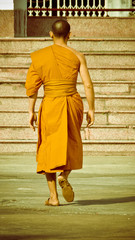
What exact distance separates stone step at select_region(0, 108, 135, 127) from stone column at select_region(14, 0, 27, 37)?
3.54 meters

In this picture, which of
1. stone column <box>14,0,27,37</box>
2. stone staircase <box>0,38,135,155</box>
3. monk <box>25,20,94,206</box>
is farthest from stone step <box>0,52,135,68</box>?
monk <box>25,20,94,206</box>

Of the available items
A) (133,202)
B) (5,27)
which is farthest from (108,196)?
(5,27)

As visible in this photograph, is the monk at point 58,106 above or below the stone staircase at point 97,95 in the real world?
above

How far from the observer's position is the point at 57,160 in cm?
605

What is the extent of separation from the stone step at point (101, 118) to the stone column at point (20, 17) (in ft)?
11.6

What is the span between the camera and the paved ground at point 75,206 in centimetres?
499

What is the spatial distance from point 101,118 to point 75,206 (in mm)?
4703

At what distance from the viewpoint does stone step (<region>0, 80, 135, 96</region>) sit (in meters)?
11.3

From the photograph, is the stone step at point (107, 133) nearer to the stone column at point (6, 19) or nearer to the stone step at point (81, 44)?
the stone step at point (81, 44)

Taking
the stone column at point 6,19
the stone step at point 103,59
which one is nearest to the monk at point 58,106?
the stone step at point 103,59

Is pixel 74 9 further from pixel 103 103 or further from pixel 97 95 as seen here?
pixel 103 103

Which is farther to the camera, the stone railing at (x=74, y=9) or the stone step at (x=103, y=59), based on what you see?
the stone railing at (x=74, y=9)

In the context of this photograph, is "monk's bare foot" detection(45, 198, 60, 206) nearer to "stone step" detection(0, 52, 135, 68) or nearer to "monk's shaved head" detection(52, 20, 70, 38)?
"monk's shaved head" detection(52, 20, 70, 38)

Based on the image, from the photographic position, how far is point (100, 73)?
11.6 m
